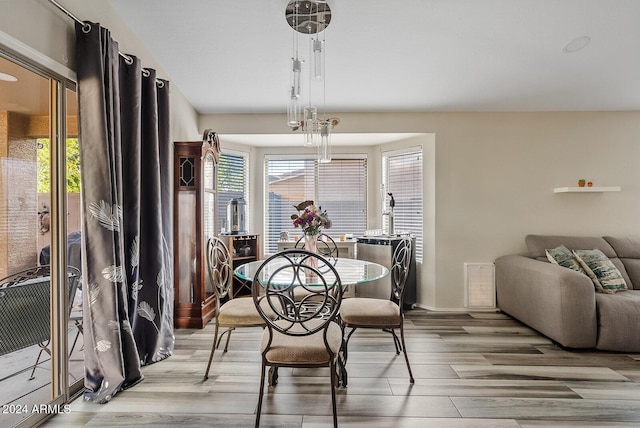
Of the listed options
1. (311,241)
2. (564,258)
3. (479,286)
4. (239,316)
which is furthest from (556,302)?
(239,316)

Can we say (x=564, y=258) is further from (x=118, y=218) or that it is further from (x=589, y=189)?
(x=118, y=218)

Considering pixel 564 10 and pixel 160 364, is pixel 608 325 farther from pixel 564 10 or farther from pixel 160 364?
pixel 160 364

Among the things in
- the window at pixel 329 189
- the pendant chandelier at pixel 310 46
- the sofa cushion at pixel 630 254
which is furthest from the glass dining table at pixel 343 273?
the sofa cushion at pixel 630 254

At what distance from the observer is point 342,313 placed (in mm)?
2367

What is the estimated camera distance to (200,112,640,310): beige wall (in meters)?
3.80

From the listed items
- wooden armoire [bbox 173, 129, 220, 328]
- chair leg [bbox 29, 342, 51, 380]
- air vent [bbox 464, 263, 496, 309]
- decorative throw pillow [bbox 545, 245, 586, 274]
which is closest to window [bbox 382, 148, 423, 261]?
air vent [bbox 464, 263, 496, 309]

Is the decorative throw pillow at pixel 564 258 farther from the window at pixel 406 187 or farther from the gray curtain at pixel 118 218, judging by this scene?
the gray curtain at pixel 118 218

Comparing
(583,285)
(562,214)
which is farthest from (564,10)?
(562,214)

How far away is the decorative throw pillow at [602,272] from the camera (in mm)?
2945

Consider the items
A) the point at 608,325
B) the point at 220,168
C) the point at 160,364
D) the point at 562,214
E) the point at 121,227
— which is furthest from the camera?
the point at 220,168

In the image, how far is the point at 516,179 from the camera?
3826mm

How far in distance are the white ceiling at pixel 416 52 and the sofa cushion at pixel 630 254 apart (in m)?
1.56

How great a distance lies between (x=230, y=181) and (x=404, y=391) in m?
3.36

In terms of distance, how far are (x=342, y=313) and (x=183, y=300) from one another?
1.88 m
